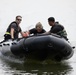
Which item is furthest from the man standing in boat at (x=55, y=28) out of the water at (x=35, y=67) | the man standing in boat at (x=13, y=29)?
the man standing in boat at (x=13, y=29)

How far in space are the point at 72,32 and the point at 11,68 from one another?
1193 centimetres

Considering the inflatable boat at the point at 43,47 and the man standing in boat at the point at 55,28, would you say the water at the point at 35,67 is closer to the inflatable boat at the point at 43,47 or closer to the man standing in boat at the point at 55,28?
the inflatable boat at the point at 43,47

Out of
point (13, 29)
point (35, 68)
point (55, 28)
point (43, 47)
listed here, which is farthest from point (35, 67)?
point (13, 29)

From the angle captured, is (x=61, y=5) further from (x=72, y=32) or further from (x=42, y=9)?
(x=72, y=32)

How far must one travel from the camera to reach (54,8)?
Result: 95.0 feet

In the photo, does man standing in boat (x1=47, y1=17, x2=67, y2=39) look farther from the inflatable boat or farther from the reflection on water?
the reflection on water

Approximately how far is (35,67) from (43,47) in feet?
1.75

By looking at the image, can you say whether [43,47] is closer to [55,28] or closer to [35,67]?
[35,67]

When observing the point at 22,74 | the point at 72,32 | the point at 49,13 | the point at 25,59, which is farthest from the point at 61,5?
the point at 22,74

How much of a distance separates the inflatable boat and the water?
0.22m

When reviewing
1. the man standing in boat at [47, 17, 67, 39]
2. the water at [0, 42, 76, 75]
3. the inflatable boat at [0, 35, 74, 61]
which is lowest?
the water at [0, 42, 76, 75]

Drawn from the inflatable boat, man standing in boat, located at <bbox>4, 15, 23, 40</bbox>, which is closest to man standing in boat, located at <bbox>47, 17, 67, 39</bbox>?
the inflatable boat

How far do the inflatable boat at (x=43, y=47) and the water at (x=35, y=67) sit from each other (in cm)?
22

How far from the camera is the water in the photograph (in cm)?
825
